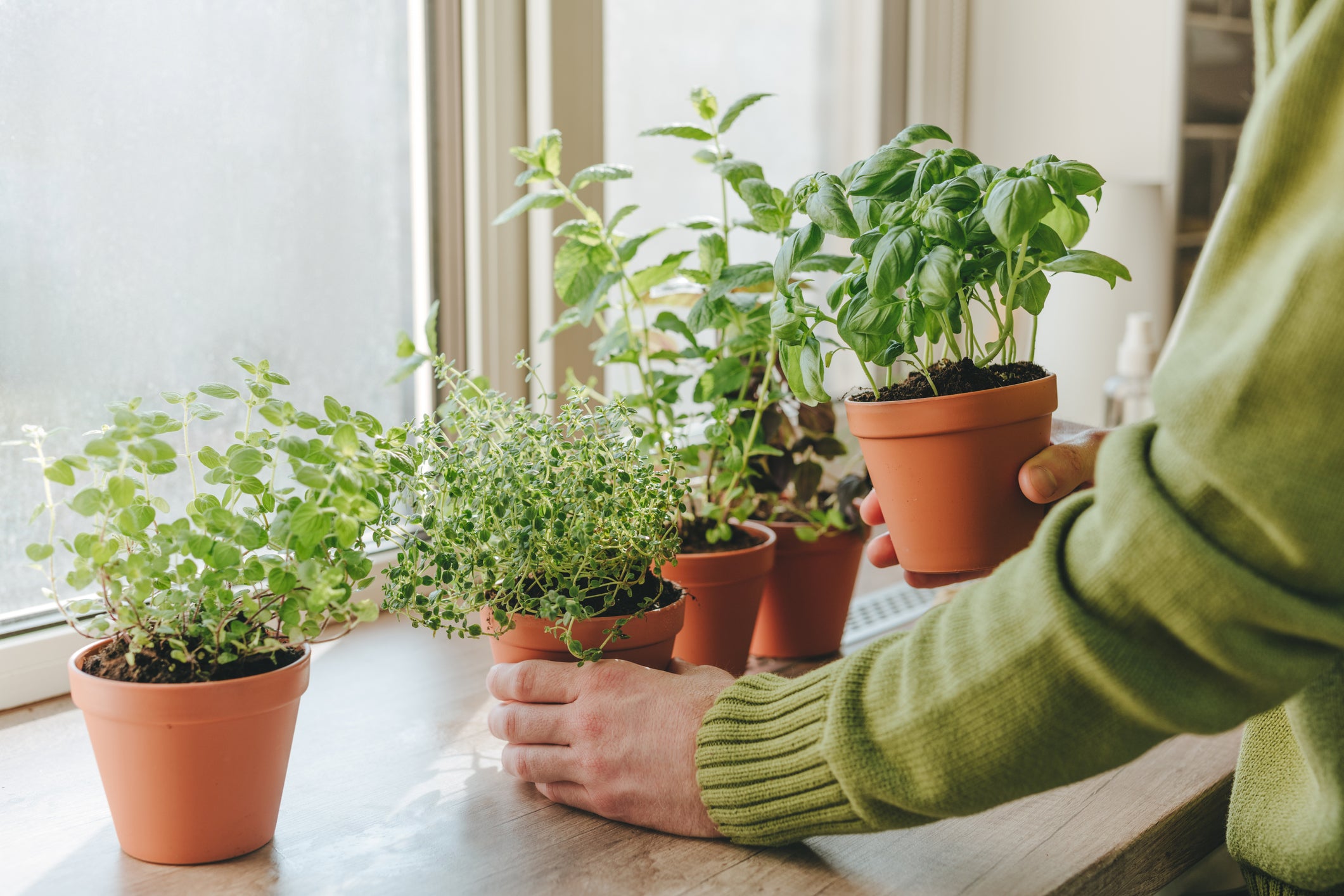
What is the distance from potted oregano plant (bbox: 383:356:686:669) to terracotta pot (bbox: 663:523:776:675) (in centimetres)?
9

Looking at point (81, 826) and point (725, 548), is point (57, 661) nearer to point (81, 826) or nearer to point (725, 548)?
point (81, 826)

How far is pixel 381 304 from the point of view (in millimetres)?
1280

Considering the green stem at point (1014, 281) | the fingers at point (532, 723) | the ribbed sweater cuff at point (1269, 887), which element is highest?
the green stem at point (1014, 281)

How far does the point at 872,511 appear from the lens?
97 cm

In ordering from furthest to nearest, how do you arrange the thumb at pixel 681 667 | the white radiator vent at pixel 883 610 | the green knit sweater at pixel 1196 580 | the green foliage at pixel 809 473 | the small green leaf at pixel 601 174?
the white radiator vent at pixel 883 610
the green foliage at pixel 809 473
the small green leaf at pixel 601 174
the thumb at pixel 681 667
the green knit sweater at pixel 1196 580

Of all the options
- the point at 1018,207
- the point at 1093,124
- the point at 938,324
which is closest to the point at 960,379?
the point at 938,324

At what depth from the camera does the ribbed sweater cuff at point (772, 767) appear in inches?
25.0

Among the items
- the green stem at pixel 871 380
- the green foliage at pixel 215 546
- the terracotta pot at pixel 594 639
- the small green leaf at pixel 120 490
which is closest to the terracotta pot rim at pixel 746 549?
the terracotta pot at pixel 594 639

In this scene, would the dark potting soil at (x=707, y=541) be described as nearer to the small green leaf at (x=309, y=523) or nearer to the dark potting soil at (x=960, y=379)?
the dark potting soil at (x=960, y=379)

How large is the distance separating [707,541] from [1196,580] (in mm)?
549

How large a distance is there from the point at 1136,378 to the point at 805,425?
1.02 m

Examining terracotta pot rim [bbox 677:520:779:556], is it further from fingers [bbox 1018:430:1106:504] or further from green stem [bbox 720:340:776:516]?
fingers [bbox 1018:430:1106:504]

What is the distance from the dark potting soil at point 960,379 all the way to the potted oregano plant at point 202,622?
0.39m

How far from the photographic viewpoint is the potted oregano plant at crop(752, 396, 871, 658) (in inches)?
42.8
